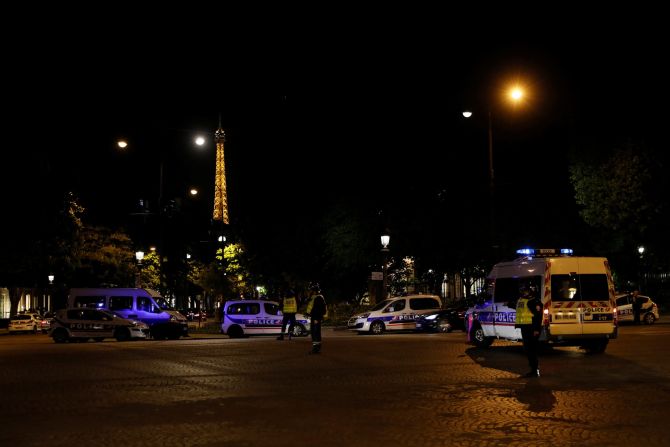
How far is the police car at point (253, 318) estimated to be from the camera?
3180 centimetres

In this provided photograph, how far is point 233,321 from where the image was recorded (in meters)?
31.9

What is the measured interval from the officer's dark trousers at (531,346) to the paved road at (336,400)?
0.47 meters

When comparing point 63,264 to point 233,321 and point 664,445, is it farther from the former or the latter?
point 664,445

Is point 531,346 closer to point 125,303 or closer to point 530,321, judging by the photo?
point 530,321

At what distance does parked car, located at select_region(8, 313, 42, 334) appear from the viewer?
4828 centimetres

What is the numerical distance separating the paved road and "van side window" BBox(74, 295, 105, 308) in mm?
14971

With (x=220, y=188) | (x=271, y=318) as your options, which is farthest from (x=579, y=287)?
(x=220, y=188)

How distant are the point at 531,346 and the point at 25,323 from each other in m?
39.4

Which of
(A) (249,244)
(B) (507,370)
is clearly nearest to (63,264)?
(A) (249,244)

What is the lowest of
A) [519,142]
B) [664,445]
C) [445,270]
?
[664,445]

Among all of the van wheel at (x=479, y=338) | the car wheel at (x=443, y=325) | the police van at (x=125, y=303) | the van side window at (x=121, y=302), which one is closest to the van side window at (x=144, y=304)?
the police van at (x=125, y=303)

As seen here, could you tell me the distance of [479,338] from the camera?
23188 millimetres

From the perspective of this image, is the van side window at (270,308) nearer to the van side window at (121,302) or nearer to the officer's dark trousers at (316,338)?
the van side window at (121,302)

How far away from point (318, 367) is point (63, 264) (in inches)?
1469
